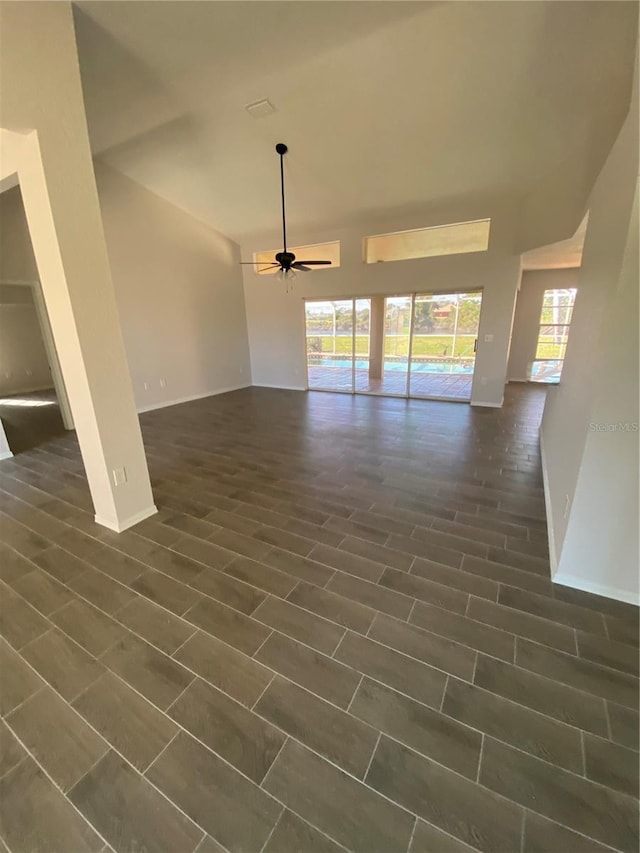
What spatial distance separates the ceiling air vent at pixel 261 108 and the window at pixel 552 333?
23.4 ft

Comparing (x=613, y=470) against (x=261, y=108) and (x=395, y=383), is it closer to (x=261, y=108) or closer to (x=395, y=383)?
(x=261, y=108)

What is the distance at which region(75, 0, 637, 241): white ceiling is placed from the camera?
97.3 inches

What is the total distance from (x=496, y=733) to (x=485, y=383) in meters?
5.55

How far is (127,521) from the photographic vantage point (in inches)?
102

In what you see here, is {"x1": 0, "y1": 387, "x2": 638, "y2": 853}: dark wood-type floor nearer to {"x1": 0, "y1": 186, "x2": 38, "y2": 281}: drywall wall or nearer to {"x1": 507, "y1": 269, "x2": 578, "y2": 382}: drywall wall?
{"x1": 0, "y1": 186, "x2": 38, "y2": 281}: drywall wall

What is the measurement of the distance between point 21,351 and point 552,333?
1316 cm

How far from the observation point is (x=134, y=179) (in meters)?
5.32

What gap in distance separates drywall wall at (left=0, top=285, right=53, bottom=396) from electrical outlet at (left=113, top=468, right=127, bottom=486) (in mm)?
7964

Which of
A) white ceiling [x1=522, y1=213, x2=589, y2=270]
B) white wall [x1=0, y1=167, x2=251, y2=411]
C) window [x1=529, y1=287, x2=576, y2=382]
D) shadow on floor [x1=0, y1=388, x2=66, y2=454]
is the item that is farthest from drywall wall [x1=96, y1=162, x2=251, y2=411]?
window [x1=529, y1=287, x2=576, y2=382]

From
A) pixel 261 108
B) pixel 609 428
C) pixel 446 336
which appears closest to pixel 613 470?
pixel 609 428

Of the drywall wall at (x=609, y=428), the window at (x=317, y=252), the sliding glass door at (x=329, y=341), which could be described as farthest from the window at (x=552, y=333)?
the drywall wall at (x=609, y=428)

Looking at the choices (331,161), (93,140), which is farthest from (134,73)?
(331,161)

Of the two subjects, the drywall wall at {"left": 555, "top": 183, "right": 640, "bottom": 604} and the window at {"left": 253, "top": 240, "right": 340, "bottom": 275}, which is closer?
the drywall wall at {"left": 555, "top": 183, "right": 640, "bottom": 604}

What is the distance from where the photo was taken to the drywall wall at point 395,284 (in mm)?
5375
